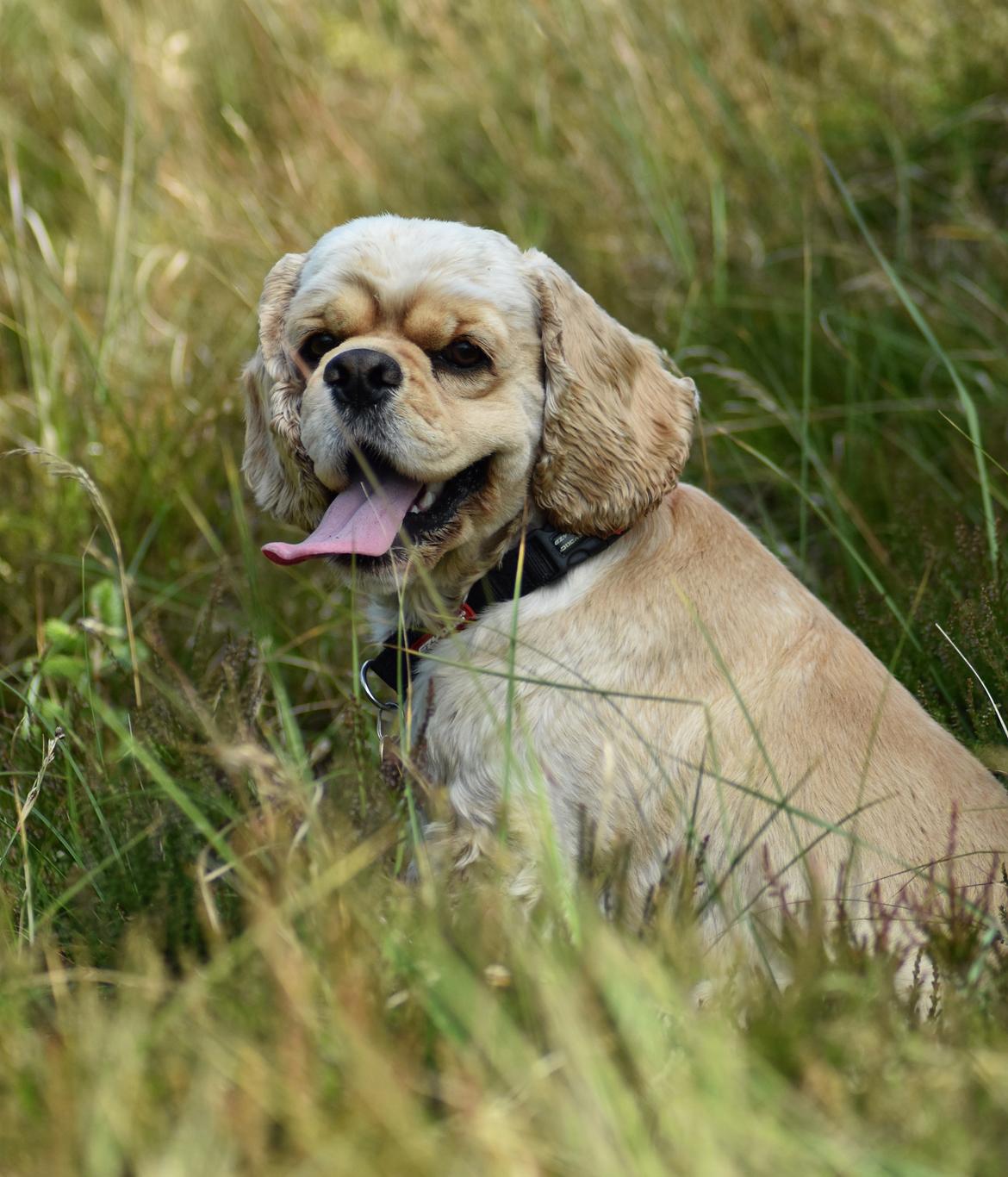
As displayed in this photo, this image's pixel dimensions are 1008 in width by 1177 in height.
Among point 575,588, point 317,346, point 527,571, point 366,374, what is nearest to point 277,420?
point 317,346

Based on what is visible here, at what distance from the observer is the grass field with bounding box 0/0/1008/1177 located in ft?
4.78

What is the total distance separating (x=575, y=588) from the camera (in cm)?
281

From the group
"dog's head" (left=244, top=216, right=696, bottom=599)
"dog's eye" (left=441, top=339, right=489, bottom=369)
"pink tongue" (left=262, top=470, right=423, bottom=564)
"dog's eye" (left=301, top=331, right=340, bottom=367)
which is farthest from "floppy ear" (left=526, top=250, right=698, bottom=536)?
"dog's eye" (left=301, top=331, right=340, bottom=367)

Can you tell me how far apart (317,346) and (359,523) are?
532mm

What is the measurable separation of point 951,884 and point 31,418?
372 centimetres

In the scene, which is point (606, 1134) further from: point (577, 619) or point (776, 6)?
point (776, 6)

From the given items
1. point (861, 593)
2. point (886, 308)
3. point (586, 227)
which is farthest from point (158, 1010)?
point (586, 227)

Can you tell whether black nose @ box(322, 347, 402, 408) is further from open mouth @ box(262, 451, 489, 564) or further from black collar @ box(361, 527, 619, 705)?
black collar @ box(361, 527, 619, 705)

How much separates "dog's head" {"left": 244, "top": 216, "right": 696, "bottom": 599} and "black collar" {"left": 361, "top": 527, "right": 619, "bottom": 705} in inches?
1.8

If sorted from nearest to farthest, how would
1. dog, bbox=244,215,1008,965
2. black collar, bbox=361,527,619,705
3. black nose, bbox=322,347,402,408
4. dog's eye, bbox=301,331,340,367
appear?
1. dog, bbox=244,215,1008,965
2. black nose, bbox=322,347,402,408
3. black collar, bbox=361,527,619,705
4. dog's eye, bbox=301,331,340,367

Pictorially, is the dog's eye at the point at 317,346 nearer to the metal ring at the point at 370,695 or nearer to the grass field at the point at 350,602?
the grass field at the point at 350,602

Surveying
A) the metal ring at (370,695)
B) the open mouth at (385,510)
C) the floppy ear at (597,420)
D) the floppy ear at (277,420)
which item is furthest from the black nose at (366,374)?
the metal ring at (370,695)

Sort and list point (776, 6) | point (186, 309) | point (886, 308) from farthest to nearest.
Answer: point (776, 6) → point (186, 309) → point (886, 308)

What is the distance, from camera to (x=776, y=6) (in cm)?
558
